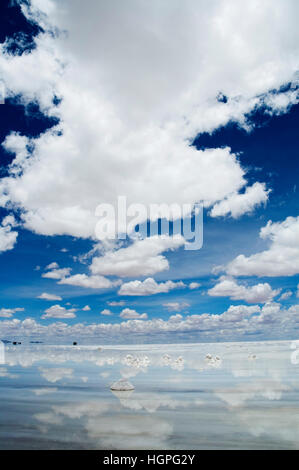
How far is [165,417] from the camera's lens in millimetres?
7930

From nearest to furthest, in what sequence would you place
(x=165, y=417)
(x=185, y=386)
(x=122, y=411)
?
1. (x=165, y=417)
2. (x=122, y=411)
3. (x=185, y=386)

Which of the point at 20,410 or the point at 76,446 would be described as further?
the point at 20,410

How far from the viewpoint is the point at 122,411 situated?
852cm

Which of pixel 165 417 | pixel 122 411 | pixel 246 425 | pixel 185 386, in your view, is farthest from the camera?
pixel 185 386

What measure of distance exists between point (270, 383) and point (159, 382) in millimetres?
4789
